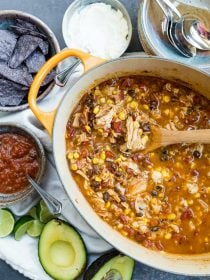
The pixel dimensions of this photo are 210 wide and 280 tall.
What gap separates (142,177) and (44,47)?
0.91 meters

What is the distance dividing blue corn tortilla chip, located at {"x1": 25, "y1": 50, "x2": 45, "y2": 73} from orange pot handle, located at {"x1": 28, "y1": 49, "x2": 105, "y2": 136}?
1.65 feet

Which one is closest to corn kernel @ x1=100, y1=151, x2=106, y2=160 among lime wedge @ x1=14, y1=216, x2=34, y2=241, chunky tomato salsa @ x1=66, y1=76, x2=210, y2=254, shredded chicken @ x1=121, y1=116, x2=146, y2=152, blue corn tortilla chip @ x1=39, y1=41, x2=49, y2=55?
chunky tomato salsa @ x1=66, y1=76, x2=210, y2=254

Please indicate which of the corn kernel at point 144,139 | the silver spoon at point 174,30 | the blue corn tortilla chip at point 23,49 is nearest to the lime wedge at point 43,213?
the corn kernel at point 144,139

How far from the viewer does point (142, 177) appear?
342 cm

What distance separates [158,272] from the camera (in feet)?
12.2

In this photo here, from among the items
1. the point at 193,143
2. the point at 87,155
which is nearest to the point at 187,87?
the point at 193,143

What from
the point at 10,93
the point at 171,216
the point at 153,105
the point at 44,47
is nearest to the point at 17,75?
the point at 10,93

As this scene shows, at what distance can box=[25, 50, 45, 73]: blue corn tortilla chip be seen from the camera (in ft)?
12.3

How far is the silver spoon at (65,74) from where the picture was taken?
3599mm

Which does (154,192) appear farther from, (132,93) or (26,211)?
(26,211)

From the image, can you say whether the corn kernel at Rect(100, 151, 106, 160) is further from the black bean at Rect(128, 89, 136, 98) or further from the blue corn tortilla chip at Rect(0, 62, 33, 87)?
the blue corn tortilla chip at Rect(0, 62, 33, 87)

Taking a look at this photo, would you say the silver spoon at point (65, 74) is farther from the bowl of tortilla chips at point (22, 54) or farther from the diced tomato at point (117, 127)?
the diced tomato at point (117, 127)

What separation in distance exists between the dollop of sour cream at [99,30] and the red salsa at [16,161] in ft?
2.00

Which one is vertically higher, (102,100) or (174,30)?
(174,30)
